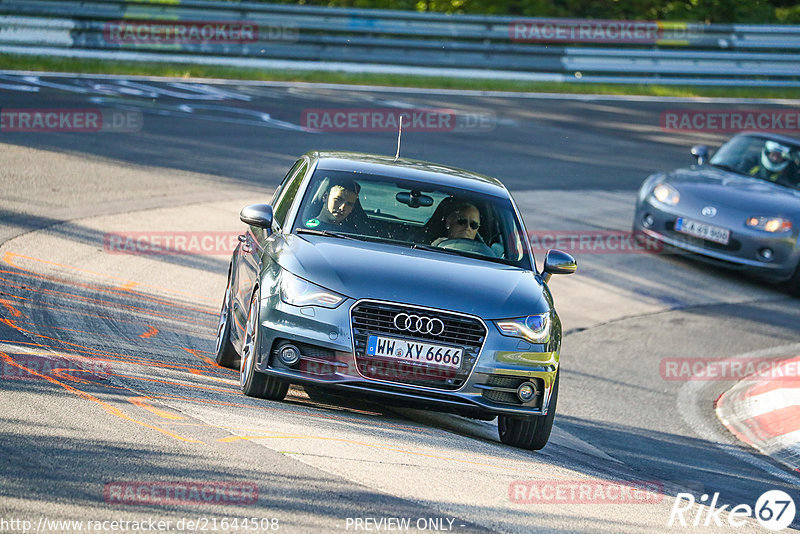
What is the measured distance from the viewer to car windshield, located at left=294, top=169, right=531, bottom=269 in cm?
765

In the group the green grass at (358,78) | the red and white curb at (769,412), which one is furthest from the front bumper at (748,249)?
the green grass at (358,78)

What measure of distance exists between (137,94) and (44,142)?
4120 millimetres

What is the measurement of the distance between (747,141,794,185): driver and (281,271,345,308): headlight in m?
9.86

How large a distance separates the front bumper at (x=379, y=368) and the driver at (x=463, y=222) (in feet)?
4.18

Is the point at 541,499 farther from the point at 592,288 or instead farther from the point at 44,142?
the point at 44,142

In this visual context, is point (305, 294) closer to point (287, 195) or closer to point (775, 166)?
point (287, 195)

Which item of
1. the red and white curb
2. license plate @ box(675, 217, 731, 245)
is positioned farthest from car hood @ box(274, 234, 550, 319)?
license plate @ box(675, 217, 731, 245)

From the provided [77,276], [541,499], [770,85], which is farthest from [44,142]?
[770,85]

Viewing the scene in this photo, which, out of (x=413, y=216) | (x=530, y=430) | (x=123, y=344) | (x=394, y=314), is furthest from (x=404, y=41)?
(x=394, y=314)

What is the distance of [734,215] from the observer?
13.9 metres

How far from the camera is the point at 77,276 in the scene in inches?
396

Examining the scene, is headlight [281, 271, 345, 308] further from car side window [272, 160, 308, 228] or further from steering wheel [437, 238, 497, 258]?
steering wheel [437, 238, 497, 258]

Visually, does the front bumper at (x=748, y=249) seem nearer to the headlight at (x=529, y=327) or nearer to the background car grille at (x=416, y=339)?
the headlight at (x=529, y=327)

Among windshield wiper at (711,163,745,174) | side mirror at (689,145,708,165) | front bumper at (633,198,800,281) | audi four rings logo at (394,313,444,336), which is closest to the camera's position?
audi four rings logo at (394,313,444,336)
